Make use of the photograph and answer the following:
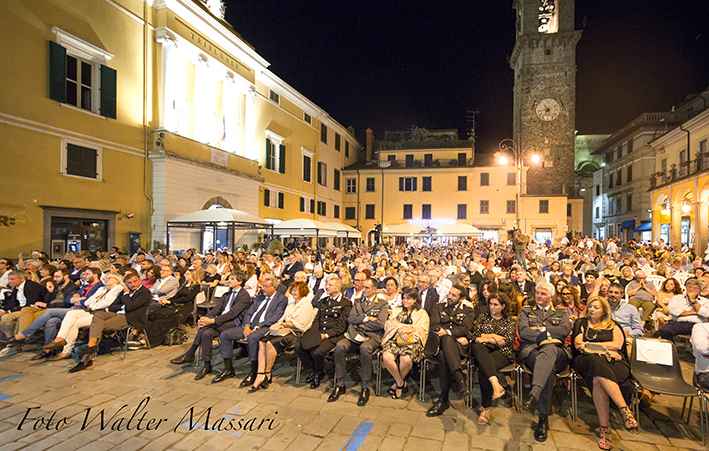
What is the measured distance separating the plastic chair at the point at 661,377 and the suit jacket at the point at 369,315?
2.71m

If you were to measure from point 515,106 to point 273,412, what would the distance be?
40.8 metres

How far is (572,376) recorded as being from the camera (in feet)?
13.4

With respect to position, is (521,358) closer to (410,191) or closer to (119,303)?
(119,303)

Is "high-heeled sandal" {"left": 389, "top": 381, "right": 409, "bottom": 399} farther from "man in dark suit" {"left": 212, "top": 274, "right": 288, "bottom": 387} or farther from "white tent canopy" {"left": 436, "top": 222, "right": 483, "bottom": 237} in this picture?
"white tent canopy" {"left": 436, "top": 222, "right": 483, "bottom": 237}

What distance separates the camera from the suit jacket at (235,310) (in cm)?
557

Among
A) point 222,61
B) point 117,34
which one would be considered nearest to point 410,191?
point 222,61

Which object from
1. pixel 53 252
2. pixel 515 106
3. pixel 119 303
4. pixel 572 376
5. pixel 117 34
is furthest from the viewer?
pixel 515 106

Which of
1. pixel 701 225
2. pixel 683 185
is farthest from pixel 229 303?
pixel 683 185

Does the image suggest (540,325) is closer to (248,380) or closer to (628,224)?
(248,380)

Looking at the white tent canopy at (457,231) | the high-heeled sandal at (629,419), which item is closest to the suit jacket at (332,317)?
the high-heeled sandal at (629,419)

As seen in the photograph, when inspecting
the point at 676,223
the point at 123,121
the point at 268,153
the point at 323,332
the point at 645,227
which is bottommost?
the point at 323,332

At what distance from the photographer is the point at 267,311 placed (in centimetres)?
541

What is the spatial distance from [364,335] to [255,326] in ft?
5.12

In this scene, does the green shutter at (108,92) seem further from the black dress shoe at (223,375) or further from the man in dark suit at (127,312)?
the black dress shoe at (223,375)
